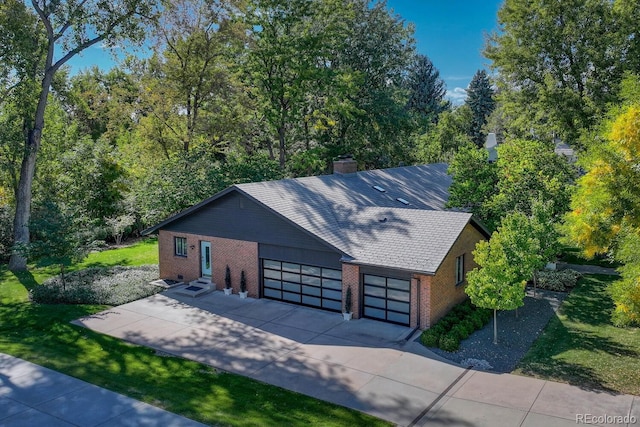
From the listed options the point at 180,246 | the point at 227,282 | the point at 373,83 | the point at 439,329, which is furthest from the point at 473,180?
the point at 373,83

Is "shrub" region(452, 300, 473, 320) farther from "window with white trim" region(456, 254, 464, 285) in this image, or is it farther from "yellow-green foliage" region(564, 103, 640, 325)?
"yellow-green foliage" region(564, 103, 640, 325)

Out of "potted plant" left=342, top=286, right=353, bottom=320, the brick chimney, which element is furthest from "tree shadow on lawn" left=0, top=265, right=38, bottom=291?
the brick chimney

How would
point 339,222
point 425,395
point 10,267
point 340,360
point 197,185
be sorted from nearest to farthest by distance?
point 425,395
point 340,360
point 339,222
point 10,267
point 197,185

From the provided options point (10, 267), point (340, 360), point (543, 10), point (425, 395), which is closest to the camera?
point (425, 395)

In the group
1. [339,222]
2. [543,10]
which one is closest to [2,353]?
[339,222]

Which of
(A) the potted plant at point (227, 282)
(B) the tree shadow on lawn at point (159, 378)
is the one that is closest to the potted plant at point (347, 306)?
→ (B) the tree shadow on lawn at point (159, 378)

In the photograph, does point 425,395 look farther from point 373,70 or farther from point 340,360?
point 373,70

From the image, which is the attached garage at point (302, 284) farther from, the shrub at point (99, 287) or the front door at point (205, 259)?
the shrub at point (99, 287)
